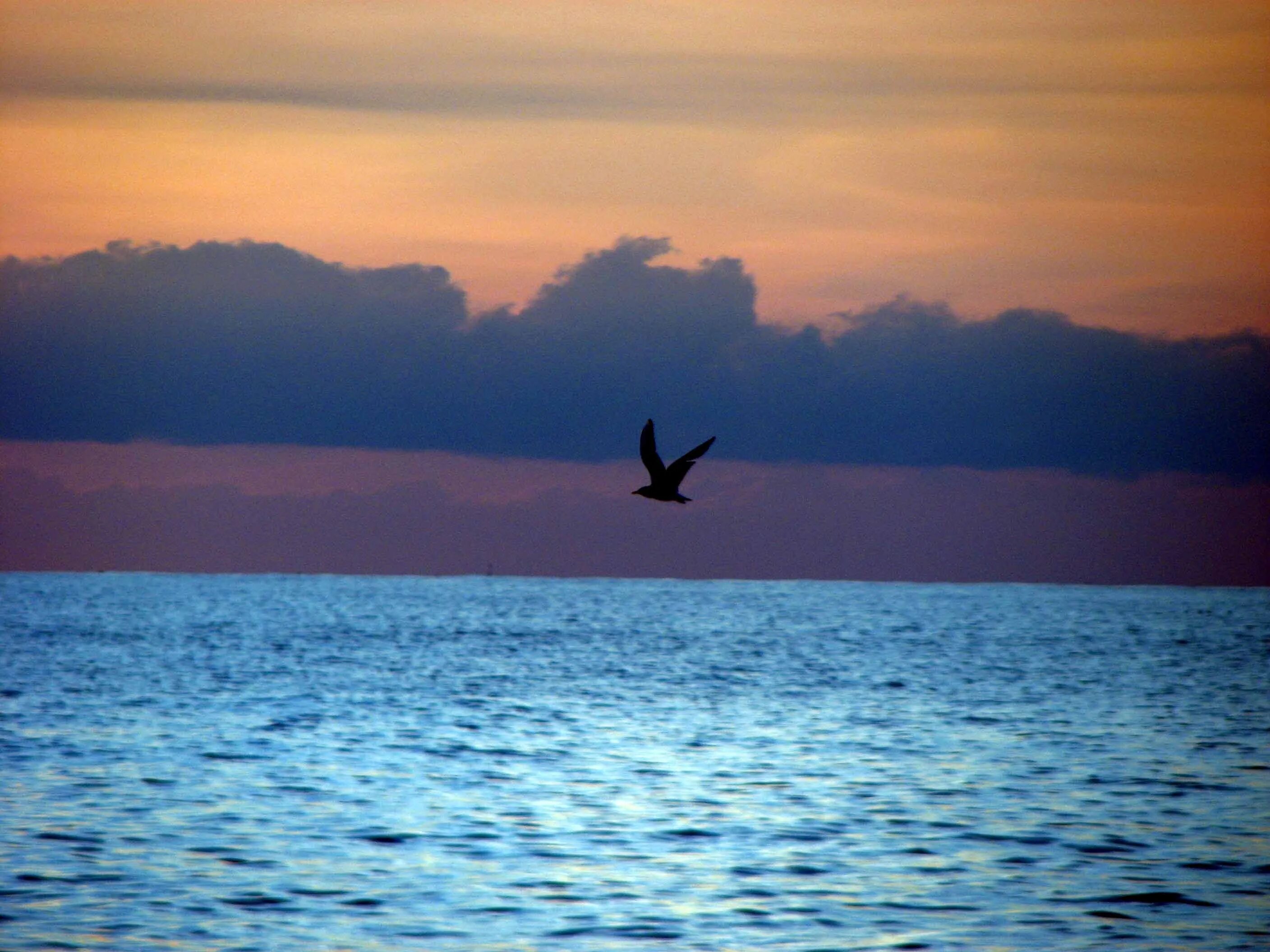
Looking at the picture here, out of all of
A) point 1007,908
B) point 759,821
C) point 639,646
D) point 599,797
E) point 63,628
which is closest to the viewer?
point 1007,908

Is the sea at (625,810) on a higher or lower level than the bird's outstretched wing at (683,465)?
lower

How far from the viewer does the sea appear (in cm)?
1845

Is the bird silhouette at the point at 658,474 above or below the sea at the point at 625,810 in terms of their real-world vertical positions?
above

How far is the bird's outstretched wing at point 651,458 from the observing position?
23172 millimetres

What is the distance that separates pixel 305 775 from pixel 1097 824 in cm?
1494

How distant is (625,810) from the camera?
25359mm

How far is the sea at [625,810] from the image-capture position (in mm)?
18453

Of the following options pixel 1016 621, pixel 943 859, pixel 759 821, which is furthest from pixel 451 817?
pixel 1016 621

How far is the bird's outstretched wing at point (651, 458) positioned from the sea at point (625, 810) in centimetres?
572

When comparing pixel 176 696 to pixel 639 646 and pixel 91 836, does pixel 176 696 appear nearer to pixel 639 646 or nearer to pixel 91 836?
pixel 91 836

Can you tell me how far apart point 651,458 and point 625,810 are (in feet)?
20.8

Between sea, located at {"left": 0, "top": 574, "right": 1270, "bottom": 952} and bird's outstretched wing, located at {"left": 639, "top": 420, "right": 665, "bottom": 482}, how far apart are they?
5716 millimetres

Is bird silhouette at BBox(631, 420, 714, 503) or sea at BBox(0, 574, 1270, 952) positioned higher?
bird silhouette at BBox(631, 420, 714, 503)

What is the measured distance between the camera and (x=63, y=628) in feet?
310
